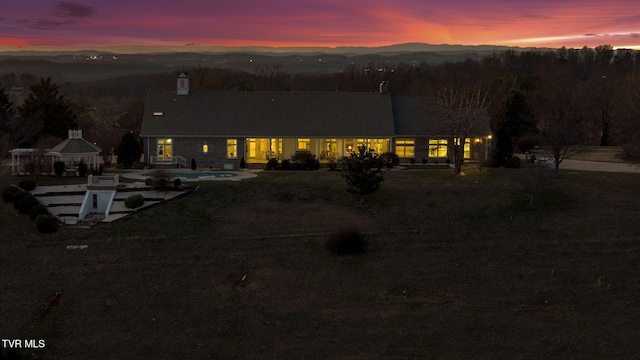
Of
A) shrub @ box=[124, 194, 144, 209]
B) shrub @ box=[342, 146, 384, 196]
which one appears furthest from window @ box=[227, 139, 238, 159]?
shrub @ box=[342, 146, 384, 196]

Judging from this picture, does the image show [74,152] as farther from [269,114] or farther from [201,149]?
[269,114]

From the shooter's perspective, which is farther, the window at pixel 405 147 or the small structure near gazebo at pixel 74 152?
the window at pixel 405 147

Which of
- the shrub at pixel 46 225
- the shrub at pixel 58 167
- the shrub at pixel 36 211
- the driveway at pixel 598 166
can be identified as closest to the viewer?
the shrub at pixel 46 225

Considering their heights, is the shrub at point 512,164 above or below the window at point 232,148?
below

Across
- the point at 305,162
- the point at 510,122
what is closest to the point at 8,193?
the point at 305,162

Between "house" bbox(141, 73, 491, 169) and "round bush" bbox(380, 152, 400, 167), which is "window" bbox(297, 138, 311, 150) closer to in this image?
"house" bbox(141, 73, 491, 169)

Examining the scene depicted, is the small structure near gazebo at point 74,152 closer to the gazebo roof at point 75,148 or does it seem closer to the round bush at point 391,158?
the gazebo roof at point 75,148

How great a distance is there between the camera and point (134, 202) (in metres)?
33.2

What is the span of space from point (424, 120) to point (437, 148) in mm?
3051

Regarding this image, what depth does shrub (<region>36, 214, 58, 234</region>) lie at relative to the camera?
30.1 m

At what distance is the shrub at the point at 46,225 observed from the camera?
30125 mm

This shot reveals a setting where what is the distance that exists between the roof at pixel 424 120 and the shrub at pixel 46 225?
27.7m

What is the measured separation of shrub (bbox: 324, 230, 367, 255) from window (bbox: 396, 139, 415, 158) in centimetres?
2219

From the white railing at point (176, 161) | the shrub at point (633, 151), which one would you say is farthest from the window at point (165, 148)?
the shrub at point (633, 151)
